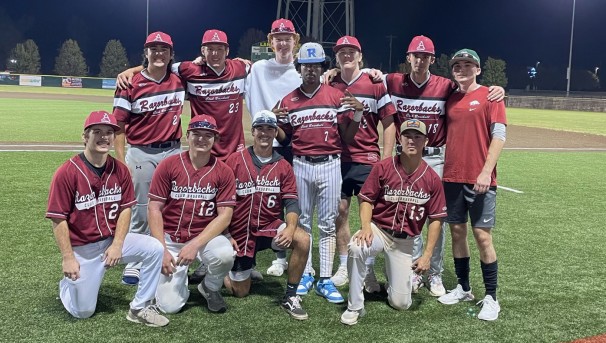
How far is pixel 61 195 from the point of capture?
402 cm

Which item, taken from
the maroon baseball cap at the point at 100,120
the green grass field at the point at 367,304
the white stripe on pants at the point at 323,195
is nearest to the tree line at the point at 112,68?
the green grass field at the point at 367,304

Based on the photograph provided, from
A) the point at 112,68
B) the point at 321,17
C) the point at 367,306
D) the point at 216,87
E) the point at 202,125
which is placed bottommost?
the point at 367,306

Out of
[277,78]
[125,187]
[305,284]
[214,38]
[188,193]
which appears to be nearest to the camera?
[125,187]

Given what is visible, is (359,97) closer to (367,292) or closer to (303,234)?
(303,234)

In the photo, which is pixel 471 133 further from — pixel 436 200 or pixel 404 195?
pixel 404 195

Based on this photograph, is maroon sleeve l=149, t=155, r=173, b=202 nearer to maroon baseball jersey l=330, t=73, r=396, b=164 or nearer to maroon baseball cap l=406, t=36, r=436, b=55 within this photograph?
maroon baseball jersey l=330, t=73, r=396, b=164

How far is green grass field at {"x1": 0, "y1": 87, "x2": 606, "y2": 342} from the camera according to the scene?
155 inches

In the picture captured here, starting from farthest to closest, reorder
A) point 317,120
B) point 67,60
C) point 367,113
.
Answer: point 67,60, point 367,113, point 317,120

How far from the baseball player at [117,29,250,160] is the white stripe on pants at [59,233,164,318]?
55.9 inches

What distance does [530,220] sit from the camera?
25.7 feet

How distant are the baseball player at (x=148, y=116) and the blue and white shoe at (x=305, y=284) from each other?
5.08 ft

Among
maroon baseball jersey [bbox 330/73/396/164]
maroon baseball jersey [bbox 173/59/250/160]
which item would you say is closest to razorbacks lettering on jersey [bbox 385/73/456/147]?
maroon baseball jersey [bbox 330/73/396/164]

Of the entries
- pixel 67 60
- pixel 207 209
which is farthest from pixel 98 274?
pixel 67 60

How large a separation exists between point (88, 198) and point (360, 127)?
250cm
